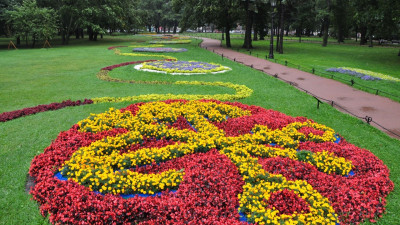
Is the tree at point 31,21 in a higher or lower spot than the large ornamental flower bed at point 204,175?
higher

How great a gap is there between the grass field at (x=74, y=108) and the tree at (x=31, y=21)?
14.7m

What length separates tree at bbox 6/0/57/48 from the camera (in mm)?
30812

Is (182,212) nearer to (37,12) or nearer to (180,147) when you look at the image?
(180,147)

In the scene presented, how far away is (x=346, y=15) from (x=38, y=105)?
47181 mm

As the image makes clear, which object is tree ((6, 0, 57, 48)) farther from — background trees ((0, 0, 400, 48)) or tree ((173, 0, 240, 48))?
tree ((173, 0, 240, 48))

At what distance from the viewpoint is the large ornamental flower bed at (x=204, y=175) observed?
430cm

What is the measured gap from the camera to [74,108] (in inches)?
390

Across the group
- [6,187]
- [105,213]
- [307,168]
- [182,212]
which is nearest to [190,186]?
[182,212]

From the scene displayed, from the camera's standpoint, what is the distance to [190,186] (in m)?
4.80

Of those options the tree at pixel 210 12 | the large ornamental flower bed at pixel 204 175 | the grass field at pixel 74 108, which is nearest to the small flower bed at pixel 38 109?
the grass field at pixel 74 108

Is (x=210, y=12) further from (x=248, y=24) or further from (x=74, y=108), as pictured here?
(x=74, y=108)

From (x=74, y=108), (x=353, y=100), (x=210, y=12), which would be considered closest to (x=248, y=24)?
(x=210, y=12)

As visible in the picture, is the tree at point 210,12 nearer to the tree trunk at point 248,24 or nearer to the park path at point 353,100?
the tree trunk at point 248,24

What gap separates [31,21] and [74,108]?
2810cm
